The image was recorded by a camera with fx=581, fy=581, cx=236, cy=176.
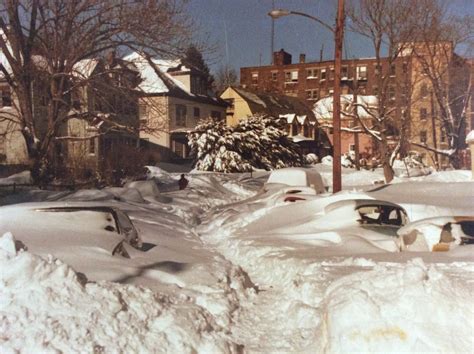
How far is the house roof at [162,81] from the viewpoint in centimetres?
2185

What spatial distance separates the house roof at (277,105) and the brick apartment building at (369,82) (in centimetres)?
49

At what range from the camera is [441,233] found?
9781 mm

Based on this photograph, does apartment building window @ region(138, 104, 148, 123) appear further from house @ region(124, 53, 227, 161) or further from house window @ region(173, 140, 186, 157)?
house window @ region(173, 140, 186, 157)

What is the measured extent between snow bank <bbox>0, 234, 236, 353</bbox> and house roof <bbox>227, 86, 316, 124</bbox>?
3013 centimetres

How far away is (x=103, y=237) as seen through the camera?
7.54 meters

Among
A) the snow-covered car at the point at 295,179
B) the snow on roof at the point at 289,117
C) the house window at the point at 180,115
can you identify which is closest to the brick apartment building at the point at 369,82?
the snow on roof at the point at 289,117

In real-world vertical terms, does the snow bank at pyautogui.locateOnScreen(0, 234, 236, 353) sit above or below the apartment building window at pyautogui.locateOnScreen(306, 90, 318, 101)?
below

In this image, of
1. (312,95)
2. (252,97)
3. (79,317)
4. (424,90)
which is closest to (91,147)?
(252,97)

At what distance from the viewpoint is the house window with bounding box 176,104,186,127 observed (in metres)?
35.2

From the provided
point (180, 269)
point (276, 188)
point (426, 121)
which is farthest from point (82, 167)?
point (426, 121)

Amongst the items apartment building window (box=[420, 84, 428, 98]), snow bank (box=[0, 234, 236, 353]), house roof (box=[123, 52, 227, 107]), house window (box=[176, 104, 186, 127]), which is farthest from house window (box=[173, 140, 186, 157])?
snow bank (box=[0, 234, 236, 353])

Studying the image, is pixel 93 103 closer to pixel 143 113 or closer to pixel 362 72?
pixel 143 113

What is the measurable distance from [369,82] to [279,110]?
7049 mm

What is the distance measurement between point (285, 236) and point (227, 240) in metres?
1.53
